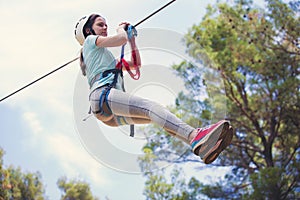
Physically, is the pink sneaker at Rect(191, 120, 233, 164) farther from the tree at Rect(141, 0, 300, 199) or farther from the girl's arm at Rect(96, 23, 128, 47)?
the tree at Rect(141, 0, 300, 199)

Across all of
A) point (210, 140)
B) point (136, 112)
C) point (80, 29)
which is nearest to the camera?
point (210, 140)

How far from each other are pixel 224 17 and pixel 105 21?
5.82 m

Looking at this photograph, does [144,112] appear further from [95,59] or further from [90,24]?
[90,24]

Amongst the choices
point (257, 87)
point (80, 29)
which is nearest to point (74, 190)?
point (257, 87)

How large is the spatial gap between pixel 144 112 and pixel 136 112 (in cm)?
4

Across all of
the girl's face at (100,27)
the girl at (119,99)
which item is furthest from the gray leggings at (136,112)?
the girl's face at (100,27)

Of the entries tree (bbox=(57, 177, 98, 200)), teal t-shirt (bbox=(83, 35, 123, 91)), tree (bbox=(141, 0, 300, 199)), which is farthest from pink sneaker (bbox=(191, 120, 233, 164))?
tree (bbox=(57, 177, 98, 200))

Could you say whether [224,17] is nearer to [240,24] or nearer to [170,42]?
[240,24]

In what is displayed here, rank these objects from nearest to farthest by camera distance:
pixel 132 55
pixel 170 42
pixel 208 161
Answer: pixel 208 161 < pixel 132 55 < pixel 170 42

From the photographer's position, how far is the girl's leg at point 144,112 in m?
1.73

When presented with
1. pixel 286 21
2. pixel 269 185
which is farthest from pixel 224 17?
pixel 269 185

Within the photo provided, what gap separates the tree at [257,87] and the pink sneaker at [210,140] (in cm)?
505

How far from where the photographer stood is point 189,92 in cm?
238

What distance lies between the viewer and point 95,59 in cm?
202
